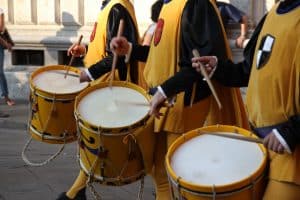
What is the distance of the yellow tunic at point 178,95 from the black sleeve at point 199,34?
6 centimetres

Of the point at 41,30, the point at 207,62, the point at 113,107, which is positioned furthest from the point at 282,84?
the point at 41,30

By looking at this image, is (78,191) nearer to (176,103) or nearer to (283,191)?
(176,103)

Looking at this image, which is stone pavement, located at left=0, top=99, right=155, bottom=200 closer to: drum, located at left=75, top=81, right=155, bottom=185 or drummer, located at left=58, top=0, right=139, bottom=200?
drummer, located at left=58, top=0, right=139, bottom=200

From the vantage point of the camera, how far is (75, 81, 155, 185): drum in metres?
3.56

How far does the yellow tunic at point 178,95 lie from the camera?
3.64m

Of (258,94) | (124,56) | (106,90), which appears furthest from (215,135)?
(124,56)

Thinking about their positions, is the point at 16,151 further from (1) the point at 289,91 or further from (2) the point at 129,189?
(1) the point at 289,91

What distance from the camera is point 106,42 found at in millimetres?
4520

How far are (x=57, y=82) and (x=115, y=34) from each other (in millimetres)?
541

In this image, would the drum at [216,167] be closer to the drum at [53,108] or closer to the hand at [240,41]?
the drum at [53,108]

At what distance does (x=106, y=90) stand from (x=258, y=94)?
1.25m

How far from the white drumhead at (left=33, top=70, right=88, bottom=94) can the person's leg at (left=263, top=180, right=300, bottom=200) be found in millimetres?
1972

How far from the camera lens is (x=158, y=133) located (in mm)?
3818

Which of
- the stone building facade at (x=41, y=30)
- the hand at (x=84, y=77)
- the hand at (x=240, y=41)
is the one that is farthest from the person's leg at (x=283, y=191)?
the stone building facade at (x=41, y=30)
